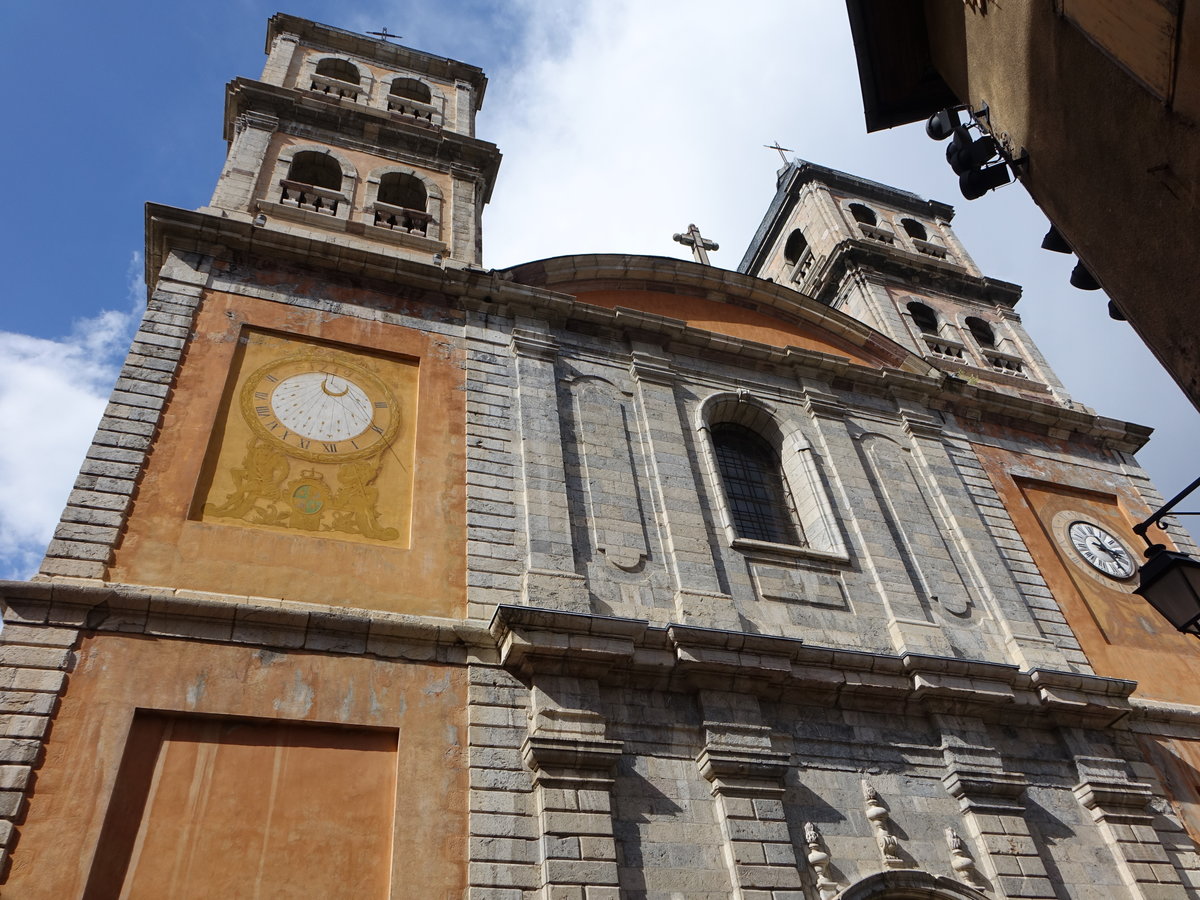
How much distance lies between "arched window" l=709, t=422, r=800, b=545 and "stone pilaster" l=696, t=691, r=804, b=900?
2689 mm

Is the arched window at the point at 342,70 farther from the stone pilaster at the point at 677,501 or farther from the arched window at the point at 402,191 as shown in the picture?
the stone pilaster at the point at 677,501

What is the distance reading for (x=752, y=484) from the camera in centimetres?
1197

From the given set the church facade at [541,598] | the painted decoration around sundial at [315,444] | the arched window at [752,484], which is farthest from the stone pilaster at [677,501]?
the painted decoration around sundial at [315,444]

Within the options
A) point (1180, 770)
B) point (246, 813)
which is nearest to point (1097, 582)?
point (1180, 770)

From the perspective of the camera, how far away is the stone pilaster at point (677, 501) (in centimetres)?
951

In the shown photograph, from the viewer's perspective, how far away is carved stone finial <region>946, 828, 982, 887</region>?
8.52 metres

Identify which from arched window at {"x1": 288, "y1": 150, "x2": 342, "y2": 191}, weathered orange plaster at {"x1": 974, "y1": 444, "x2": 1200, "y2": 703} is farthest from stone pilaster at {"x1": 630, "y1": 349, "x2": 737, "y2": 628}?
arched window at {"x1": 288, "y1": 150, "x2": 342, "y2": 191}

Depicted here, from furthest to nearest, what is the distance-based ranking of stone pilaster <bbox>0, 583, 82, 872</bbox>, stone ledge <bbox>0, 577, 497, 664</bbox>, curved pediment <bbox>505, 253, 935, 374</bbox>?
curved pediment <bbox>505, 253, 935, 374</bbox>
stone ledge <bbox>0, 577, 497, 664</bbox>
stone pilaster <bbox>0, 583, 82, 872</bbox>

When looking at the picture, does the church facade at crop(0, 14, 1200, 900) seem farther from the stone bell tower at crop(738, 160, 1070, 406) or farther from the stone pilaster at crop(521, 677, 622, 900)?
the stone bell tower at crop(738, 160, 1070, 406)

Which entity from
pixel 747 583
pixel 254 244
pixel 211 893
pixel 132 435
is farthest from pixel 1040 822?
pixel 254 244

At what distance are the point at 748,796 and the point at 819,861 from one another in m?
0.74

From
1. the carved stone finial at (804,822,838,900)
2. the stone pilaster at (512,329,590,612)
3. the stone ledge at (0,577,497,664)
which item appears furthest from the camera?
the stone pilaster at (512,329,590,612)

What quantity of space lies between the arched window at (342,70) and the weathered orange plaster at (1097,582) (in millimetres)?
11497

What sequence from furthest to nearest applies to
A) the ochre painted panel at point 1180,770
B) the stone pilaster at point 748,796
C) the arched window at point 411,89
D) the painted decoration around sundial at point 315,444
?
the arched window at point 411,89 < the ochre painted panel at point 1180,770 < the painted decoration around sundial at point 315,444 < the stone pilaster at point 748,796
